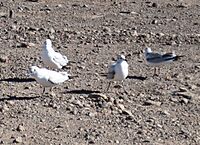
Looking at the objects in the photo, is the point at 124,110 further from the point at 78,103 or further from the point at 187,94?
the point at 187,94

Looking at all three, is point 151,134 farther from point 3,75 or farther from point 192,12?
point 192,12

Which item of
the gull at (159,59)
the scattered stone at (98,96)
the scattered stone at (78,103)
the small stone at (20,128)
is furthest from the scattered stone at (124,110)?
the gull at (159,59)

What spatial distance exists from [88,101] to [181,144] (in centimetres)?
214

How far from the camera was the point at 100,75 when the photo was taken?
14328mm

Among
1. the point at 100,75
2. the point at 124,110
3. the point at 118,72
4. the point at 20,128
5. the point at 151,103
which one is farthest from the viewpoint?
the point at 100,75

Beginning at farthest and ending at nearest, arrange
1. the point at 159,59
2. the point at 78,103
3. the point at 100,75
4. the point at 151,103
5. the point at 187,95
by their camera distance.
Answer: the point at 159,59 → the point at 100,75 → the point at 187,95 → the point at 151,103 → the point at 78,103

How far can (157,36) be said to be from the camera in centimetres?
1786

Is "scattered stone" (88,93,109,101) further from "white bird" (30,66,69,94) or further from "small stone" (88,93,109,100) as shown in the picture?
"white bird" (30,66,69,94)

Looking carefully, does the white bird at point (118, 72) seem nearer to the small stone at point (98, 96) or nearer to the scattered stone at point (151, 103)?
the small stone at point (98, 96)

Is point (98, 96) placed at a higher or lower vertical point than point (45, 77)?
lower

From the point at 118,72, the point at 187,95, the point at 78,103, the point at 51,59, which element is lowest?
the point at 187,95

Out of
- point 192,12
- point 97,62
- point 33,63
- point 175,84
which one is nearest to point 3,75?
point 33,63

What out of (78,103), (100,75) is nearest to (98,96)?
(78,103)

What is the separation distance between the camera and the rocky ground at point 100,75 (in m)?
11.3
